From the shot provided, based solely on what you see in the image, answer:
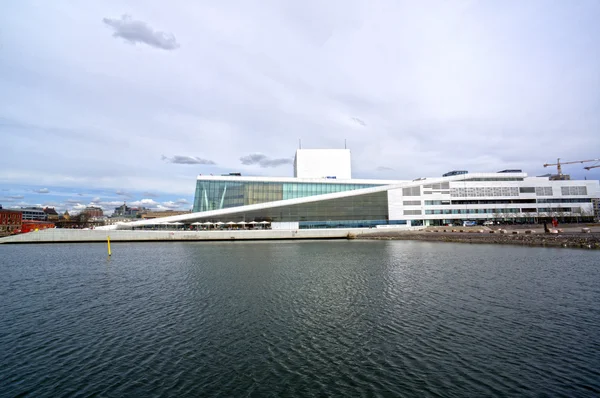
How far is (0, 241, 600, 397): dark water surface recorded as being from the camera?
977cm

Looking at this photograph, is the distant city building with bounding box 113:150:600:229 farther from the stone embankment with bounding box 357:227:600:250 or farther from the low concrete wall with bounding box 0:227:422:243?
the stone embankment with bounding box 357:227:600:250

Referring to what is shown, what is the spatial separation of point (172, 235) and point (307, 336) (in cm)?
6732

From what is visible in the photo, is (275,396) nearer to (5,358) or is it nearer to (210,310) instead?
(210,310)

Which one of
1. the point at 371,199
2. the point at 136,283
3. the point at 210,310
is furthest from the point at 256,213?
the point at 210,310

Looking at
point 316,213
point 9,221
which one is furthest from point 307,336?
point 9,221

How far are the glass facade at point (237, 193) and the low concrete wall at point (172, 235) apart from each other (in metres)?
8.22

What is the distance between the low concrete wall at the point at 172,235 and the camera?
71.9m

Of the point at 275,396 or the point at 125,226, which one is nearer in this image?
the point at 275,396

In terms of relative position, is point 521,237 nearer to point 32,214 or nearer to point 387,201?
point 387,201

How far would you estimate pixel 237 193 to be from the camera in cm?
7912

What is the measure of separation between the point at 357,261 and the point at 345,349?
22709 mm

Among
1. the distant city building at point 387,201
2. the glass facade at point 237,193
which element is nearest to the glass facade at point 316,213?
the distant city building at point 387,201

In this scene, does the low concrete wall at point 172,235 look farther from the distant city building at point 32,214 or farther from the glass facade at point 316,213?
the distant city building at point 32,214

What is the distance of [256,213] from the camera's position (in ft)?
254
